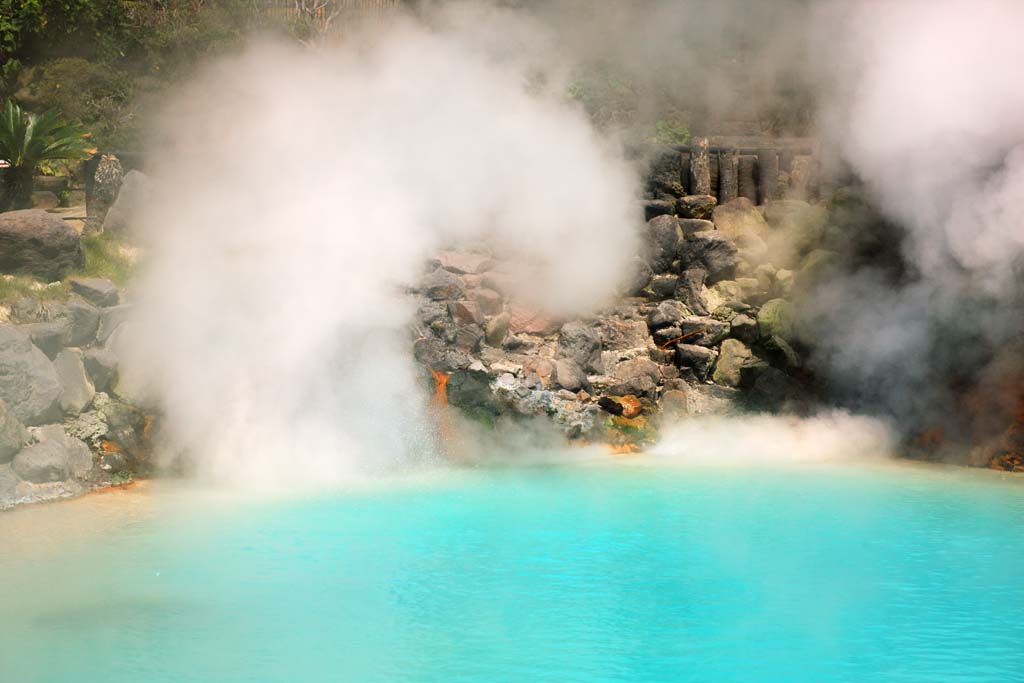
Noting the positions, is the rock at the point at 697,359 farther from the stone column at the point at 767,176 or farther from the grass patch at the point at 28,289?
the grass patch at the point at 28,289

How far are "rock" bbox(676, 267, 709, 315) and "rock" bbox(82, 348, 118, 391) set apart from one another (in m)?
5.78

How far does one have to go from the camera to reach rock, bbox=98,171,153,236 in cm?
1249

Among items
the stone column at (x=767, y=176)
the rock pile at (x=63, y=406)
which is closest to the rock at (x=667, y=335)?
the stone column at (x=767, y=176)

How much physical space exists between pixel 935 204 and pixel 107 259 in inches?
314

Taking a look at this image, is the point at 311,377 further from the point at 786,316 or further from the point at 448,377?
the point at 786,316

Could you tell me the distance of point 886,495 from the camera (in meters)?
8.66

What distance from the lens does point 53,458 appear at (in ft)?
28.8

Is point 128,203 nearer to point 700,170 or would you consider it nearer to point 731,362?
point 700,170

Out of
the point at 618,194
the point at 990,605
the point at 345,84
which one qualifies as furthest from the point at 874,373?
the point at 345,84

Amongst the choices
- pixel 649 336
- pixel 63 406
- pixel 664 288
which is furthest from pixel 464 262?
pixel 63 406

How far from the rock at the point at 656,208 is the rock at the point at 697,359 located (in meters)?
1.77

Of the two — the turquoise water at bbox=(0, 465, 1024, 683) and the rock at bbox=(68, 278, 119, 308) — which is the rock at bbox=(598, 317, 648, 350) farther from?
the rock at bbox=(68, 278, 119, 308)

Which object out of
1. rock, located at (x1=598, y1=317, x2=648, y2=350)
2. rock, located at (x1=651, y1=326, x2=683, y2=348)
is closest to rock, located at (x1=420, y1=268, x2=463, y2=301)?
rock, located at (x1=598, y1=317, x2=648, y2=350)

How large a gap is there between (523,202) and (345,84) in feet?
8.03
